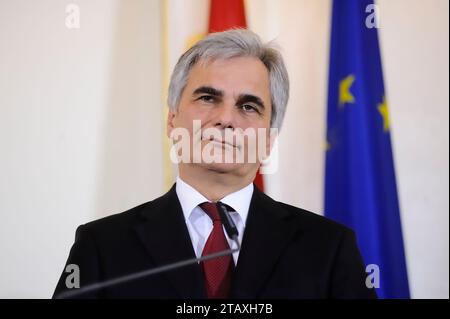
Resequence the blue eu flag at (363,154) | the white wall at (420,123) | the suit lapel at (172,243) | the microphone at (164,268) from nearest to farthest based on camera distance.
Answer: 1. the microphone at (164,268)
2. the suit lapel at (172,243)
3. the blue eu flag at (363,154)
4. the white wall at (420,123)

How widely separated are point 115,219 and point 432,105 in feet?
4.51

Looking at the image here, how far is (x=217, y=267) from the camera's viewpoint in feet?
4.13

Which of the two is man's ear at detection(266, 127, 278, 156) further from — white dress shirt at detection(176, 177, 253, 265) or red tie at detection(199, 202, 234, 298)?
red tie at detection(199, 202, 234, 298)

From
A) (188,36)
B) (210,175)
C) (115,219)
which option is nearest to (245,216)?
(210,175)

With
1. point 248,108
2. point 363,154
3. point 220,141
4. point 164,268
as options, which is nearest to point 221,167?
point 220,141

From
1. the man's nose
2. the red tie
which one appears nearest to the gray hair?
the man's nose

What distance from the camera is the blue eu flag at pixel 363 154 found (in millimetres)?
1881

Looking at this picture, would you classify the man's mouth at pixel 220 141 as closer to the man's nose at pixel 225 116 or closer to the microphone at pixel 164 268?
the man's nose at pixel 225 116

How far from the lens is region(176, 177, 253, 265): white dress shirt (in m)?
1.33

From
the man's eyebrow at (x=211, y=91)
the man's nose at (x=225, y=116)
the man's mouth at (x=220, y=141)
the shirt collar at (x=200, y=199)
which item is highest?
the man's eyebrow at (x=211, y=91)

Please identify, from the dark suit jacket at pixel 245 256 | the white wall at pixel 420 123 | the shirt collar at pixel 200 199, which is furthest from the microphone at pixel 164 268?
the white wall at pixel 420 123

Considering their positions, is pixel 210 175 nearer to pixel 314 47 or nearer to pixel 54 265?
pixel 54 265

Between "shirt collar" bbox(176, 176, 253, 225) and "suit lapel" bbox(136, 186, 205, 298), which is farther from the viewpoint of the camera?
"shirt collar" bbox(176, 176, 253, 225)

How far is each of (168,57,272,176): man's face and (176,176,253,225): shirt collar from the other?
0.19ft
